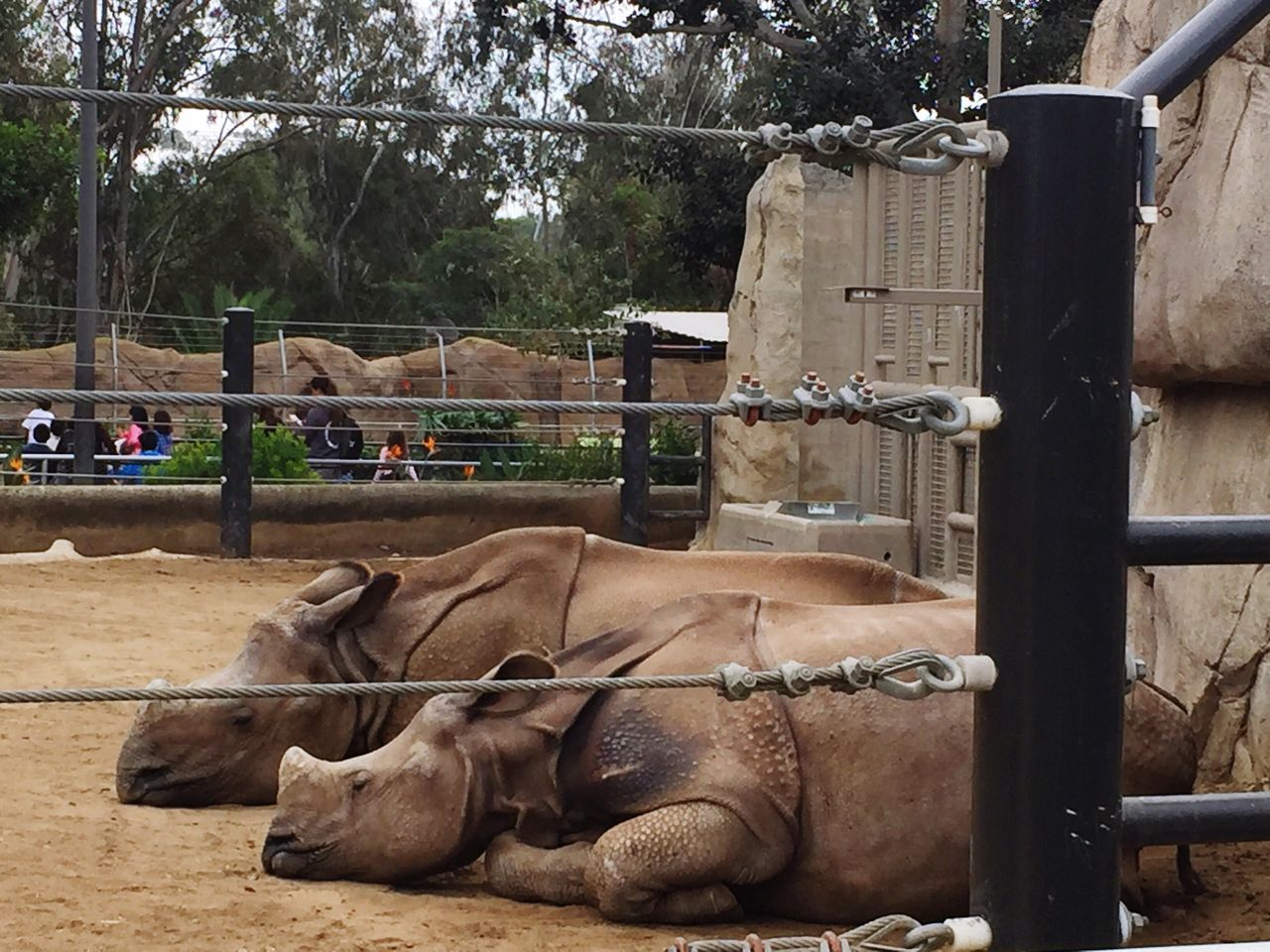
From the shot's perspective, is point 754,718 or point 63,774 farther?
point 63,774

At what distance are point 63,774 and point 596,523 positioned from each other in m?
8.48

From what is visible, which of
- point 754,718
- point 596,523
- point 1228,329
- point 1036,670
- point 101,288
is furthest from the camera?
point 101,288

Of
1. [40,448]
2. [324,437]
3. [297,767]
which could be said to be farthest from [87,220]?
[297,767]

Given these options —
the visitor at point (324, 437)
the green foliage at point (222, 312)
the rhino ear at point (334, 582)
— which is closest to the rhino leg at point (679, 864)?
the rhino ear at point (334, 582)

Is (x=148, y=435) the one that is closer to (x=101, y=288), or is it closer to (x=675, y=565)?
(x=675, y=565)

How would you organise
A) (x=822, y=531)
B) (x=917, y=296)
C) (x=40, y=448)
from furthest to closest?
1. (x=40, y=448)
2. (x=822, y=531)
3. (x=917, y=296)

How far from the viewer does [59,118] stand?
29.9 meters

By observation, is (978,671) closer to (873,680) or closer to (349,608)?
(873,680)

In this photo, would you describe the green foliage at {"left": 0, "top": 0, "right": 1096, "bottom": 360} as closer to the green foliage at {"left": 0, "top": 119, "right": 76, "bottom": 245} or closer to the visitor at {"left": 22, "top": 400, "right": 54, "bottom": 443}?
the green foliage at {"left": 0, "top": 119, "right": 76, "bottom": 245}

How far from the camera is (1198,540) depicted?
214 centimetres

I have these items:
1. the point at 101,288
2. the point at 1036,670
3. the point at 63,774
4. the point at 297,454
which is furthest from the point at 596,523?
the point at 101,288

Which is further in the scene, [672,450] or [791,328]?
[672,450]

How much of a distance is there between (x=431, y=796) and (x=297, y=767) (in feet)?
1.05

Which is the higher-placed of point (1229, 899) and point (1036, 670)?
point (1036, 670)
